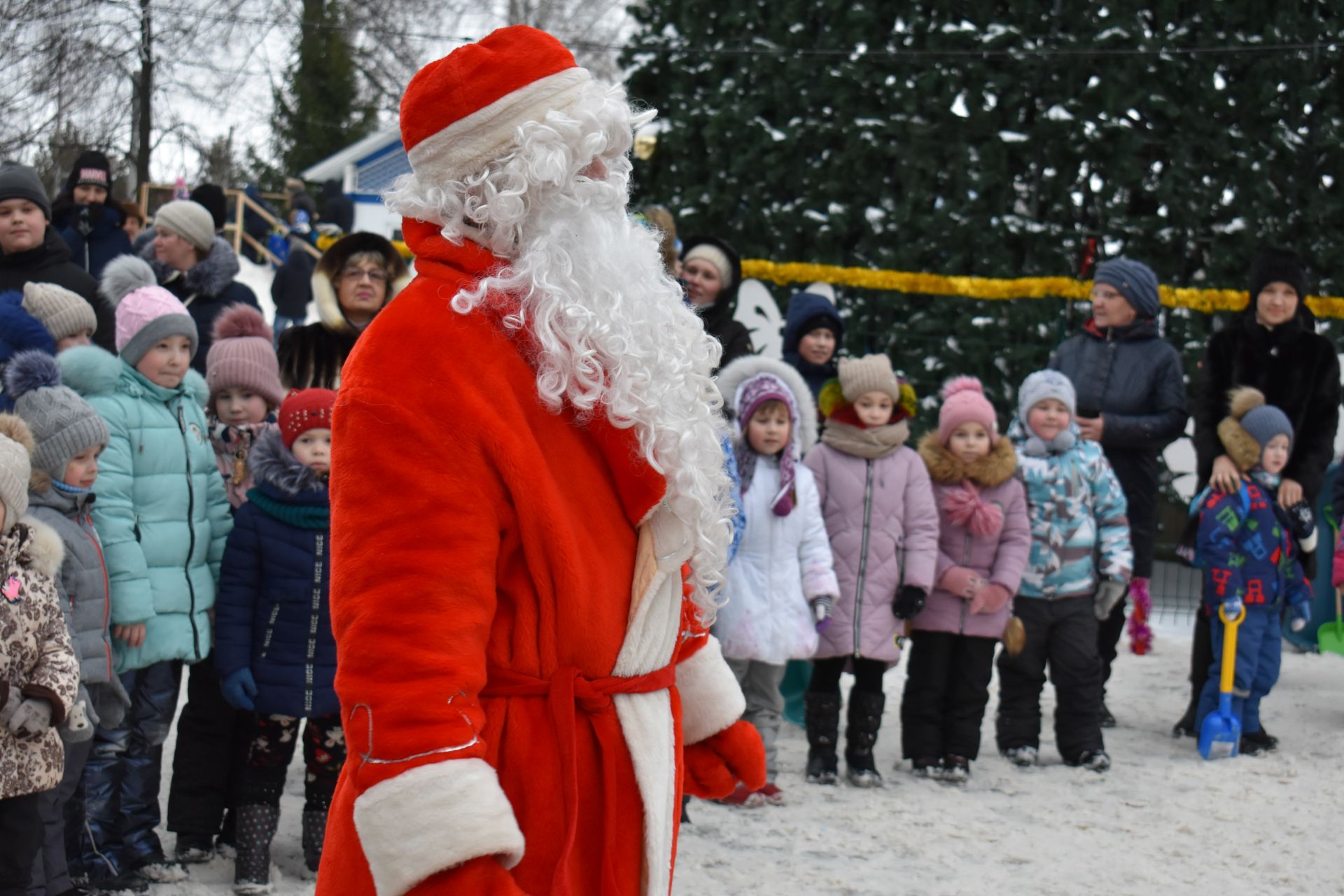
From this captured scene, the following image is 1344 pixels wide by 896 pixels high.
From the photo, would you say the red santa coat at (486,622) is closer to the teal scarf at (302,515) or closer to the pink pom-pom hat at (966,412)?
the teal scarf at (302,515)

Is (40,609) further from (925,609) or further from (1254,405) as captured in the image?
(1254,405)

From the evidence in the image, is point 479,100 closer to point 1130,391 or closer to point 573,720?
point 573,720

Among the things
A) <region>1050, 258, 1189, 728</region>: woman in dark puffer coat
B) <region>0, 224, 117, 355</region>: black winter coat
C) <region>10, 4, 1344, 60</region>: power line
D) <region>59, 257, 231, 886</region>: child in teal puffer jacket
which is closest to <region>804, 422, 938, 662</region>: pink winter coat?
<region>1050, 258, 1189, 728</region>: woman in dark puffer coat

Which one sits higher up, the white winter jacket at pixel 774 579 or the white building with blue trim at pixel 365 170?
the white building with blue trim at pixel 365 170

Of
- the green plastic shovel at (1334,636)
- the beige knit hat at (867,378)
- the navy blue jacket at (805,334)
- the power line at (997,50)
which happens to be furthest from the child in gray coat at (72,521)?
the green plastic shovel at (1334,636)

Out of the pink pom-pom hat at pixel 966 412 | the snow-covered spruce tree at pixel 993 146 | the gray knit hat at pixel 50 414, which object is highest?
the snow-covered spruce tree at pixel 993 146

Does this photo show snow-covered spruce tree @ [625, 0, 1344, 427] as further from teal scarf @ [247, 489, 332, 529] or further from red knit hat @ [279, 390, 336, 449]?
teal scarf @ [247, 489, 332, 529]

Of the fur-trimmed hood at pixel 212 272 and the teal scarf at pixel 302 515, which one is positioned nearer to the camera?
the teal scarf at pixel 302 515

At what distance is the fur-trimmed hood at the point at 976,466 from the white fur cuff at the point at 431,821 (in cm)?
420

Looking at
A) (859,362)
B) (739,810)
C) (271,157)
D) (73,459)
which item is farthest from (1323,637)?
(271,157)

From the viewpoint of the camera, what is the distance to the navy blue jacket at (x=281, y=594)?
4.08 m

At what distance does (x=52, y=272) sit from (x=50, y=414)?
1994mm

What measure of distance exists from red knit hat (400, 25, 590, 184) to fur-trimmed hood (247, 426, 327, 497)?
2255 millimetres

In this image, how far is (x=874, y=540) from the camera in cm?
561
